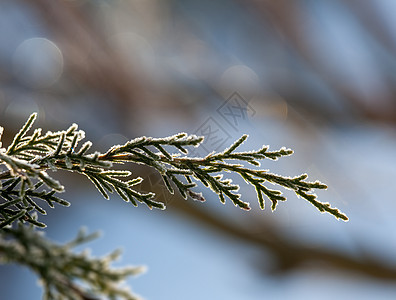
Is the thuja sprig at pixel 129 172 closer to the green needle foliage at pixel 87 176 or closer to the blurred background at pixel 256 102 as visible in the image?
the green needle foliage at pixel 87 176

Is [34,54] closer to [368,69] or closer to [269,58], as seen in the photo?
[269,58]

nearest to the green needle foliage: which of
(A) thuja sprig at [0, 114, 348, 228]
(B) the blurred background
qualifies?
(A) thuja sprig at [0, 114, 348, 228]

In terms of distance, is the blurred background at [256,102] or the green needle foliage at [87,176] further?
the blurred background at [256,102]

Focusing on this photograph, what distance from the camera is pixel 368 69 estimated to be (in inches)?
259

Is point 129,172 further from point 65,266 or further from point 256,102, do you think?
point 256,102

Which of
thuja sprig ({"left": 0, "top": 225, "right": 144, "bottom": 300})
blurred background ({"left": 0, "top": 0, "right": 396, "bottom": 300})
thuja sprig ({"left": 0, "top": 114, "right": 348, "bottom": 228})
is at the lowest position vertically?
thuja sprig ({"left": 0, "top": 225, "right": 144, "bottom": 300})

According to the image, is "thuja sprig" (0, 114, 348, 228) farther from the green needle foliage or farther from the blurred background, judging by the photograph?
the blurred background

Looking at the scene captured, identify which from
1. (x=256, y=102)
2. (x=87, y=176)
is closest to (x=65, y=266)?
(x=87, y=176)

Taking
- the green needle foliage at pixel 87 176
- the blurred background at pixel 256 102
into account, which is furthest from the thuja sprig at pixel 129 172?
the blurred background at pixel 256 102

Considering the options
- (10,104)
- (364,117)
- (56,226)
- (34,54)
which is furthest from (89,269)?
(56,226)

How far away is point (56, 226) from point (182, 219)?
16.4 feet

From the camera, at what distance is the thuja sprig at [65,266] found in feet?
3.78

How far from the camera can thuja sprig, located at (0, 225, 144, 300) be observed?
1153 mm

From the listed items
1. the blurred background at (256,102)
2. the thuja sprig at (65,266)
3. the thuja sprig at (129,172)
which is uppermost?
the blurred background at (256,102)
